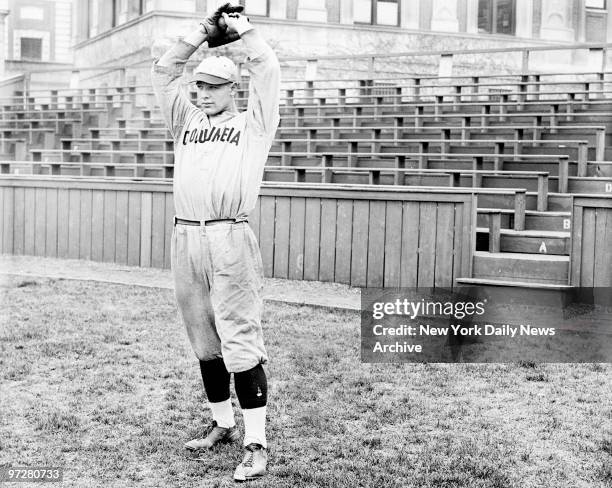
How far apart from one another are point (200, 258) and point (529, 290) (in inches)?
183

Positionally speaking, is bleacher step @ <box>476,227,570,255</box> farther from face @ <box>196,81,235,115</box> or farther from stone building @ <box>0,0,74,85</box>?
stone building @ <box>0,0,74,85</box>

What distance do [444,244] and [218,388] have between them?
4.96 m

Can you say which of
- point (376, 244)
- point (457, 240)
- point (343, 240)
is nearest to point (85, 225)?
point (343, 240)

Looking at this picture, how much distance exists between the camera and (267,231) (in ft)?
36.1

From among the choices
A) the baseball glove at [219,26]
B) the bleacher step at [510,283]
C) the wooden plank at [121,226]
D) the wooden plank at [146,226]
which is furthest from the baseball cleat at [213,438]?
the wooden plank at [121,226]

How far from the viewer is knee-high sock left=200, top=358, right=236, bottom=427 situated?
4.93 m

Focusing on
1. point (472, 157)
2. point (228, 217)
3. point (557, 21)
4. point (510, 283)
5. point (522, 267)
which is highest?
point (557, 21)

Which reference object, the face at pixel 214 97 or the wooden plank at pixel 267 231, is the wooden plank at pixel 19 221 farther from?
the face at pixel 214 97

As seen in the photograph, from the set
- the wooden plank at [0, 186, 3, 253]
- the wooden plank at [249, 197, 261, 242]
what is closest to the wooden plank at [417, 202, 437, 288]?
the wooden plank at [249, 197, 261, 242]

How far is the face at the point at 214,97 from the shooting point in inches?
187

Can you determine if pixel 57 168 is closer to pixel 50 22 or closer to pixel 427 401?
pixel 427 401

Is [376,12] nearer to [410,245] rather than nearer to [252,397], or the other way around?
[410,245]

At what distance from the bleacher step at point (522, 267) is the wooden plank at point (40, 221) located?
6.54 m

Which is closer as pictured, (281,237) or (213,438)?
(213,438)
